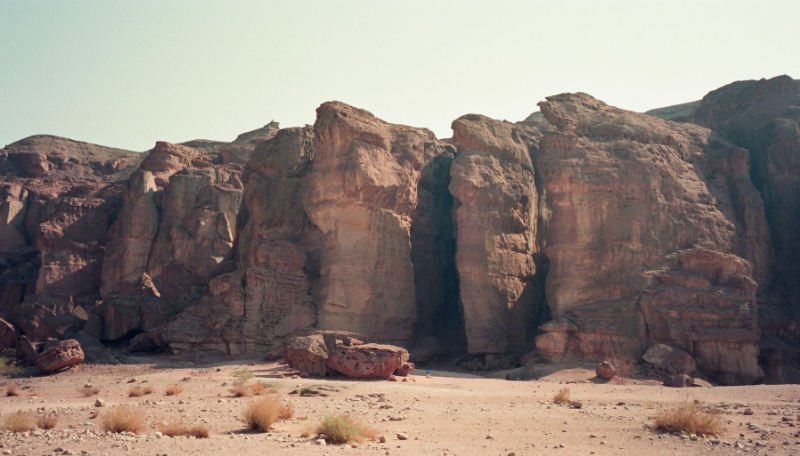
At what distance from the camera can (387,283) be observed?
32000mm

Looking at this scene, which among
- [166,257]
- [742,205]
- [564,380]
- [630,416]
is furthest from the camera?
[166,257]

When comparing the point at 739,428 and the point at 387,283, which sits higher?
the point at 387,283

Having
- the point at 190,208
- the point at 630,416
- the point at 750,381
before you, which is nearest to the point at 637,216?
the point at 750,381

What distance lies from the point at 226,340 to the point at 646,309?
15599 millimetres

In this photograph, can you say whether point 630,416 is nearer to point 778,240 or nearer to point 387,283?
point 387,283

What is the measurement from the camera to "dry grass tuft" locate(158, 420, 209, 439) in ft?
45.1

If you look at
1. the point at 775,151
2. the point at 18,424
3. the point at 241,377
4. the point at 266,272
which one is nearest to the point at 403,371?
the point at 241,377

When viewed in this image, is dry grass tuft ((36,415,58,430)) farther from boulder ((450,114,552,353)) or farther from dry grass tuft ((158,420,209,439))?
boulder ((450,114,552,353))

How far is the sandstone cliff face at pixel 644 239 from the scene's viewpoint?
28516mm

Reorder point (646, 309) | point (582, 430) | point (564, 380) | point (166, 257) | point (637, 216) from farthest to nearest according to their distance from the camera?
point (166, 257) → point (637, 216) → point (646, 309) → point (564, 380) → point (582, 430)

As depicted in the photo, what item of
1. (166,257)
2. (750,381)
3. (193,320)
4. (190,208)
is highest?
(190,208)

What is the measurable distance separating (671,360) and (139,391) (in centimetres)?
1761

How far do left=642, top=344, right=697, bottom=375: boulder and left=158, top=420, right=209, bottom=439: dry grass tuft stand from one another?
715 inches

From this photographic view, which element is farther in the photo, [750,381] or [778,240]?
[778,240]
